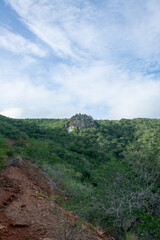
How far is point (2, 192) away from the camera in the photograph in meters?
7.92

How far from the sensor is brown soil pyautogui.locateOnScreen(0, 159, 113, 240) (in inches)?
157

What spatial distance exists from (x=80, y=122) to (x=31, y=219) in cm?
5567

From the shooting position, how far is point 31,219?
16.6 feet

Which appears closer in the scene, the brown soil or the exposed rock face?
the brown soil

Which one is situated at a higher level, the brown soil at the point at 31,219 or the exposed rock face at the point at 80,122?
the exposed rock face at the point at 80,122

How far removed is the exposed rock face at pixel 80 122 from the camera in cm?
5748

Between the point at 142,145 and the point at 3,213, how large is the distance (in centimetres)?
635

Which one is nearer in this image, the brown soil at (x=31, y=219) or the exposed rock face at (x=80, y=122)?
the brown soil at (x=31, y=219)

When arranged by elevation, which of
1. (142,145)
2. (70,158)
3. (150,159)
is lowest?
(70,158)

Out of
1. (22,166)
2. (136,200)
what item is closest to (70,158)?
(22,166)

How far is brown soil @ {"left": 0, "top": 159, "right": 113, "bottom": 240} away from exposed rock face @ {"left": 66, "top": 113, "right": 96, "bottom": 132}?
47.1 metres

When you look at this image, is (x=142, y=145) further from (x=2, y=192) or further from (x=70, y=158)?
(x=70, y=158)

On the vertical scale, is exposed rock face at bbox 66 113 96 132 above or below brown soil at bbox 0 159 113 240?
above

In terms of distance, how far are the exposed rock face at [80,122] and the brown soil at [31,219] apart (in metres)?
47.1
